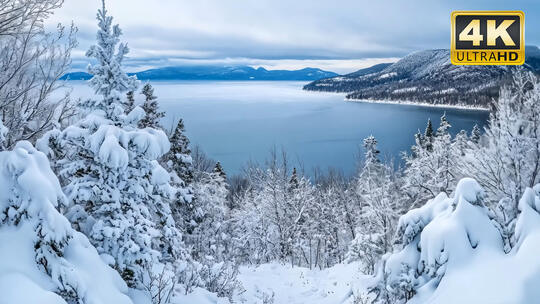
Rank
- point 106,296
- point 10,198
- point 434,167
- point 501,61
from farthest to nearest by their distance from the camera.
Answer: point 434,167 → point 501,61 → point 106,296 → point 10,198

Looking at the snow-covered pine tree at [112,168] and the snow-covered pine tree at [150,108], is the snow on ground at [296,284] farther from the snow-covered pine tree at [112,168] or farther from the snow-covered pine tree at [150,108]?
the snow-covered pine tree at [150,108]

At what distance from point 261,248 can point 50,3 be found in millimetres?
24142

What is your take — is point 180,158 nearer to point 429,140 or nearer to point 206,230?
point 206,230

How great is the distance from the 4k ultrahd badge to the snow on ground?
7.44m

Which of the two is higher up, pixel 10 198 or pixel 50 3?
pixel 50 3

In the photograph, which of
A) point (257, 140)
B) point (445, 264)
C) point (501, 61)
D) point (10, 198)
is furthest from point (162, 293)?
point (257, 140)

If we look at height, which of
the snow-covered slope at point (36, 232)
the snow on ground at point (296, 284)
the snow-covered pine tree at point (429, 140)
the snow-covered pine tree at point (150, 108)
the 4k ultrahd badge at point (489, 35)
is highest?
the 4k ultrahd badge at point (489, 35)

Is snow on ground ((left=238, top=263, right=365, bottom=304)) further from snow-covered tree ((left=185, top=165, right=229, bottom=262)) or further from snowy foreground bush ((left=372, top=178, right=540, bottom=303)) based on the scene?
snowy foreground bush ((left=372, top=178, right=540, bottom=303))

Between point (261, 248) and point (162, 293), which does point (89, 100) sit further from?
point (261, 248)

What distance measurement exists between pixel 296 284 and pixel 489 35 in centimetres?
1088

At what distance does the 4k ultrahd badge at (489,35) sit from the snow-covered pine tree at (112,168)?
771cm

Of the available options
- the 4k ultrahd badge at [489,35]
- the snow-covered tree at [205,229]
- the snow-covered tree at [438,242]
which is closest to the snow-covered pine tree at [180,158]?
the snow-covered tree at [205,229]

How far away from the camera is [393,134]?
91688mm

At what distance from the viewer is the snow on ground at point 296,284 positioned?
12.1 metres
